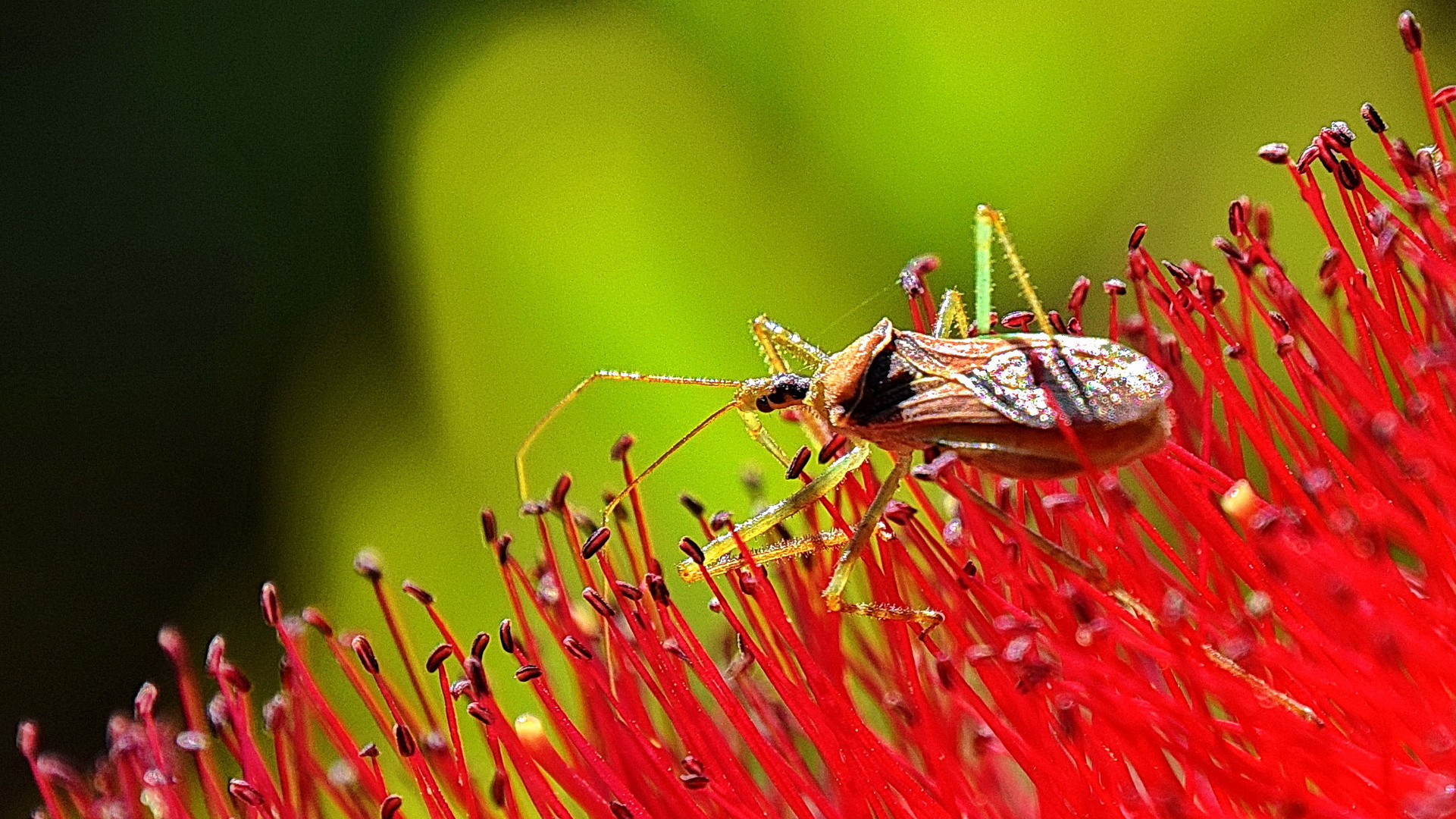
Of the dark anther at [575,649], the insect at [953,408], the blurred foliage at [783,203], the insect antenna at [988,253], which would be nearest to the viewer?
the insect at [953,408]

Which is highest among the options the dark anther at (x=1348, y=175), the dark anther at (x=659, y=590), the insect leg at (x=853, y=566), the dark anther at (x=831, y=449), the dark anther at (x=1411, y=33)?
the dark anther at (x=1411, y=33)

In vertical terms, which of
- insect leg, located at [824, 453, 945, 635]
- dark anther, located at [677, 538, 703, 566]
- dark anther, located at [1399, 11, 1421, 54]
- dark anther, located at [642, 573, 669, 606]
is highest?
dark anther, located at [1399, 11, 1421, 54]

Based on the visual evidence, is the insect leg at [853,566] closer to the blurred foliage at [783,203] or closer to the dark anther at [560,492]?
the dark anther at [560,492]

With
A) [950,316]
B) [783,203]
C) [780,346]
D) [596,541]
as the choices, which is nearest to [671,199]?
[783,203]

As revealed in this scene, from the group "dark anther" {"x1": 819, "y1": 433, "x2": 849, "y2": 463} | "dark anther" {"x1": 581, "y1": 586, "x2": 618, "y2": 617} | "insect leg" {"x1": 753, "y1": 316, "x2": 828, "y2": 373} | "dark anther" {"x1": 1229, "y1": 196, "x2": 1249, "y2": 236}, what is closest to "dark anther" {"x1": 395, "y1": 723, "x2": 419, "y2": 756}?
"dark anther" {"x1": 581, "y1": 586, "x2": 618, "y2": 617}

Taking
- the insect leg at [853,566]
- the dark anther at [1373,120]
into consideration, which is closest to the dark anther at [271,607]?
the insect leg at [853,566]

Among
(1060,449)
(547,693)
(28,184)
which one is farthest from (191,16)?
(1060,449)

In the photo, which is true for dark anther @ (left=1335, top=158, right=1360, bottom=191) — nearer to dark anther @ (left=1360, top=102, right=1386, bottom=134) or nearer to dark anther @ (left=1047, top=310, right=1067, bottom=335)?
dark anther @ (left=1360, top=102, right=1386, bottom=134)

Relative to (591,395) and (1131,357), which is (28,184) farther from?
(1131,357)
